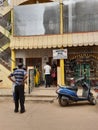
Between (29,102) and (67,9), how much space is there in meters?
7.51

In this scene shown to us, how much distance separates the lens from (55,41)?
A: 2009cm

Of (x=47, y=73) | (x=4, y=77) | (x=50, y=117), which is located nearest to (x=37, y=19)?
(x=47, y=73)

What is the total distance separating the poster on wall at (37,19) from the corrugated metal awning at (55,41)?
15.1 inches

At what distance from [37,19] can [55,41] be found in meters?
2.03

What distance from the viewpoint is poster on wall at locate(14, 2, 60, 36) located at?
20562mm

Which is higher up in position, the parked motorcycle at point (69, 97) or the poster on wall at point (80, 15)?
the poster on wall at point (80, 15)

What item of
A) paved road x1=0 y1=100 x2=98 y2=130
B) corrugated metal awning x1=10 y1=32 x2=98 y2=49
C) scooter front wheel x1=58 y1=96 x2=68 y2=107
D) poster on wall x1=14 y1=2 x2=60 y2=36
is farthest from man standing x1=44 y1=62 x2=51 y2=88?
scooter front wheel x1=58 y1=96 x2=68 y2=107

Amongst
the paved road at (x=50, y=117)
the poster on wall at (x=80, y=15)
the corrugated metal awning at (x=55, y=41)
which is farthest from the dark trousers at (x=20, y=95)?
the poster on wall at (x=80, y=15)

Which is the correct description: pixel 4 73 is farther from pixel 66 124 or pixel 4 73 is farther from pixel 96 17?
pixel 66 124

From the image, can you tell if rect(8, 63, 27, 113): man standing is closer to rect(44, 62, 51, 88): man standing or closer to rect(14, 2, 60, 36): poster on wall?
rect(44, 62, 51, 88): man standing

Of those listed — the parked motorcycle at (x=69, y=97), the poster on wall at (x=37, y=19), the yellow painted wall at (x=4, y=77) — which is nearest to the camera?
the parked motorcycle at (x=69, y=97)

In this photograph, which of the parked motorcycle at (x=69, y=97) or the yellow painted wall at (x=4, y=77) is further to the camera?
the yellow painted wall at (x=4, y=77)

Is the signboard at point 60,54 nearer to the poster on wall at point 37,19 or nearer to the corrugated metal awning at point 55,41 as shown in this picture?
the corrugated metal awning at point 55,41

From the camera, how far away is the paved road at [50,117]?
32.3ft
